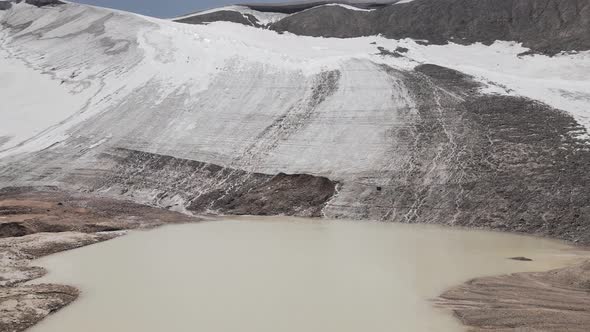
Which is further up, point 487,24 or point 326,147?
point 487,24

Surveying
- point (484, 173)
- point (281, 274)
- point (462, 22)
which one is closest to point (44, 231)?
point (281, 274)

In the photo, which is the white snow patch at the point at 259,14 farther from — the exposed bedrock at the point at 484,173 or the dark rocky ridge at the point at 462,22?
the exposed bedrock at the point at 484,173

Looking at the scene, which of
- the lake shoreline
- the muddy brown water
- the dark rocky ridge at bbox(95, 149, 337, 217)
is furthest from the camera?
the dark rocky ridge at bbox(95, 149, 337, 217)

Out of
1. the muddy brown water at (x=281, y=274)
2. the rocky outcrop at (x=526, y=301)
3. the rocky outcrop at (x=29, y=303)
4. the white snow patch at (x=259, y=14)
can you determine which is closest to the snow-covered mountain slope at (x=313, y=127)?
the muddy brown water at (x=281, y=274)

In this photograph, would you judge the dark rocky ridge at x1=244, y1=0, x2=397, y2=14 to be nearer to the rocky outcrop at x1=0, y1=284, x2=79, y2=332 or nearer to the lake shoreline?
the lake shoreline

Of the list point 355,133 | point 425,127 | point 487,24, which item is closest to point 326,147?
point 355,133

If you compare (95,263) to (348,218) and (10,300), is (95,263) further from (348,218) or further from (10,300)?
(348,218)

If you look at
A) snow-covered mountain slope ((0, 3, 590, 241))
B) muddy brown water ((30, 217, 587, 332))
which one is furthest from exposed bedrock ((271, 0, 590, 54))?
muddy brown water ((30, 217, 587, 332))
